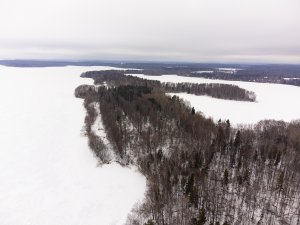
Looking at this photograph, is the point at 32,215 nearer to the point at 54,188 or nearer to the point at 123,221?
the point at 54,188

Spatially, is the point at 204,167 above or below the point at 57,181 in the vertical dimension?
above

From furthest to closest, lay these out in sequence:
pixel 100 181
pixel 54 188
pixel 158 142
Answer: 1. pixel 158 142
2. pixel 100 181
3. pixel 54 188

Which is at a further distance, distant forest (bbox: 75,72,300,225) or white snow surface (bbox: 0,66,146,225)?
distant forest (bbox: 75,72,300,225)

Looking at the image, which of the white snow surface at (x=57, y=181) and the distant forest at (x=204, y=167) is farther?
the distant forest at (x=204, y=167)

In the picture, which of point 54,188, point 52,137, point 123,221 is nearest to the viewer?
point 123,221

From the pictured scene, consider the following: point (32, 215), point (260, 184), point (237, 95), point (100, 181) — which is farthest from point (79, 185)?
point (237, 95)

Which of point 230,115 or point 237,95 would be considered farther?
point 237,95

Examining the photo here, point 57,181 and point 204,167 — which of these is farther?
point 204,167

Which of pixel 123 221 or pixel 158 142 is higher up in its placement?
pixel 158 142
